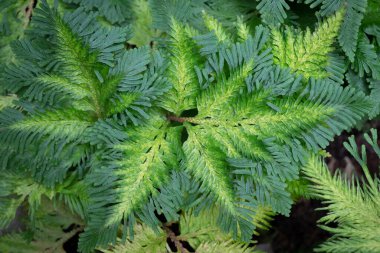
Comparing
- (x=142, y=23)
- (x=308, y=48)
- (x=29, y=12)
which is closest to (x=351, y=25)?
(x=308, y=48)

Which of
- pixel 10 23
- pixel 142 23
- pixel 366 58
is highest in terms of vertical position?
pixel 366 58

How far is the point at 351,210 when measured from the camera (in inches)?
37.2

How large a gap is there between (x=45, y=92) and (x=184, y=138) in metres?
0.36

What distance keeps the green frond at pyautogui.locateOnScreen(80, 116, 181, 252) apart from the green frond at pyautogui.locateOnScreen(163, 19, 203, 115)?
13 cm

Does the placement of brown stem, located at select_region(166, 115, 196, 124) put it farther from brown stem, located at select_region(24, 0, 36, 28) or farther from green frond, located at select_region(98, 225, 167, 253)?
brown stem, located at select_region(24, 0, 36, 28)

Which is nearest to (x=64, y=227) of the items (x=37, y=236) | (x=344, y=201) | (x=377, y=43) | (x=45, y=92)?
(x=37, y=236)

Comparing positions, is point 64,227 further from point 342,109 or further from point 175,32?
point 342,109

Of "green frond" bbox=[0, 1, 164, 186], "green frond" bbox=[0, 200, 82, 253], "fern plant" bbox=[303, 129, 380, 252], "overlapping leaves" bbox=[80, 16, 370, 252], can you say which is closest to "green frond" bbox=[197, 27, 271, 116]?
"overlapping leaves" bbox=[80, 16, 370, 252]

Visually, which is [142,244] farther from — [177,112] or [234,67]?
[234,67]

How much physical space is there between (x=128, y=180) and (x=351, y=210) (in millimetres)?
530

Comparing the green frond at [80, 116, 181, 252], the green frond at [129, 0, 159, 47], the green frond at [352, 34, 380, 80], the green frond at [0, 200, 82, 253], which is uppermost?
the green frond at [352, 34, 380, 80]

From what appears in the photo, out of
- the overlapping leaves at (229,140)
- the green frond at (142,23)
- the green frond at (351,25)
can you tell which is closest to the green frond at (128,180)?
the overlapping leaves at (229,140)

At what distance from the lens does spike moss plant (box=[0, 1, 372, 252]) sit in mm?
890

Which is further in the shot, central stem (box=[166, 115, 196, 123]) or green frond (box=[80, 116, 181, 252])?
central stem (box=[166, 115, 196, 123])
